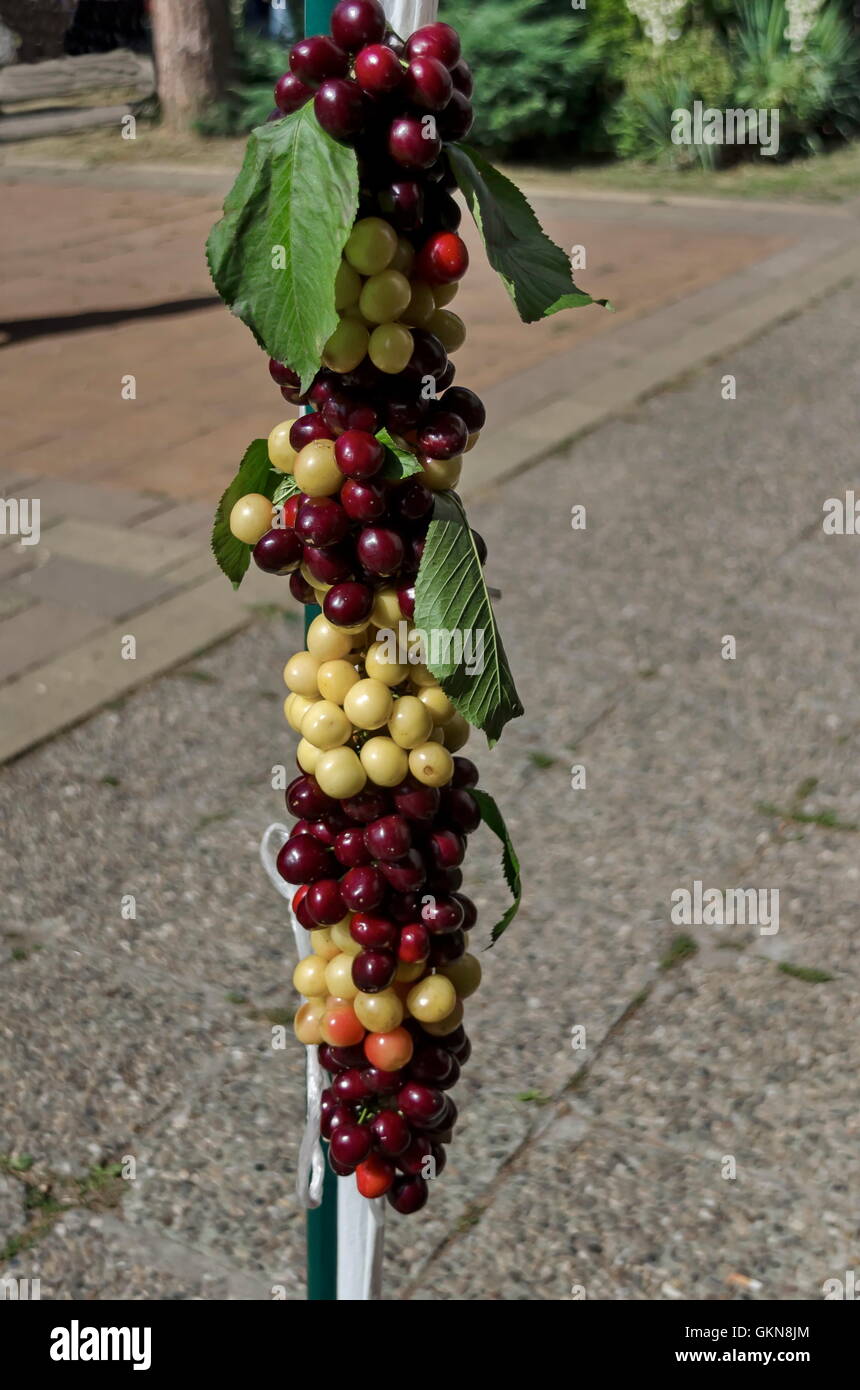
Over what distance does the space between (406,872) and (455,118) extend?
0.61 metres

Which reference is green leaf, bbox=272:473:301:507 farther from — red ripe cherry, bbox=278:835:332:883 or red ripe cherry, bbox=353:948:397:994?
red ripe cherry, bbox=353:948:397:994

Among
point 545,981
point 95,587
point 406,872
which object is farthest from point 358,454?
point 95,587

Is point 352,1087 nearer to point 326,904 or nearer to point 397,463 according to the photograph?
point 326,904

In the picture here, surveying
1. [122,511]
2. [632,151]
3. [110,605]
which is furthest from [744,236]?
[110,605]

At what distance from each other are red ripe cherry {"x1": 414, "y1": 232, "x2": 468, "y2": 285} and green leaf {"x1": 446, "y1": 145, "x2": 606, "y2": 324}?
2cm

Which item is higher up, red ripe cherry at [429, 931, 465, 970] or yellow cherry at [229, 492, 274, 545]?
yellow cherry at [229, 492, 274, 545]

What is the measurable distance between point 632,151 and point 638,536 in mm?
7307

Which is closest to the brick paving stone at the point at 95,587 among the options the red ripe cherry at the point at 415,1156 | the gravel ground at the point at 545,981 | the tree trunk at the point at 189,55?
the gravel ground at the point at 545,981

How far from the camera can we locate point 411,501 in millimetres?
1195

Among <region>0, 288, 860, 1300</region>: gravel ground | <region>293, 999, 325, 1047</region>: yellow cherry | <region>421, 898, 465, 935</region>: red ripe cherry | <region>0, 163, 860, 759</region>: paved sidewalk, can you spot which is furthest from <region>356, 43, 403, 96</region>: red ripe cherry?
<region>0, 163, 860, 759</region>: paved sidewalk

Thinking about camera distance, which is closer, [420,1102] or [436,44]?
[436,44]

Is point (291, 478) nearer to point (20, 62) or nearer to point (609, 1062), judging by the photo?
point (609, 1062)

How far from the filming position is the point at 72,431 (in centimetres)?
562

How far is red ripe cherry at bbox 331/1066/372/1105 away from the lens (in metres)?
1.34
